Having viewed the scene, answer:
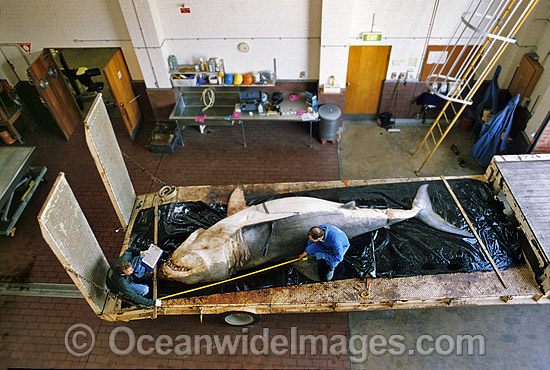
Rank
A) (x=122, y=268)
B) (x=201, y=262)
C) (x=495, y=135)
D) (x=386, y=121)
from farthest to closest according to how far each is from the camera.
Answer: (x=386, y=121) → (x=495, y=135) → (x=201, y=262) → (x=122, y=268)

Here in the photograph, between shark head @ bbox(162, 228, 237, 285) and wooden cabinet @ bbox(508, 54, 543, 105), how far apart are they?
7993 mm

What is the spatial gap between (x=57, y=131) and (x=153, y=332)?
282 inches

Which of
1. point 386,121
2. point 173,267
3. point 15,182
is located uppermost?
point 15,182

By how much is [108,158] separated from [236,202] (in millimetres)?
2484

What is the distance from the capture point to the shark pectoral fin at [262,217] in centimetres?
700

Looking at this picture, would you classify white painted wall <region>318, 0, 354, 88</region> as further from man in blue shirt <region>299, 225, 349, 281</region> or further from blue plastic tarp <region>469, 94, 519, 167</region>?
man in blue shirt <region>299, 225, 349, 281</region>

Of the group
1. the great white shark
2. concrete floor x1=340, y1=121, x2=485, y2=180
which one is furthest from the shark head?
concrete floor x1=340, y1=121, x2=485, y2=180

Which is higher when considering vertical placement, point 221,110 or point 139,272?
point 221,110

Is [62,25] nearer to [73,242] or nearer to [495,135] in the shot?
[73,242]

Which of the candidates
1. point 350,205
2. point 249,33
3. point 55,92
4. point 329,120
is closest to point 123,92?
point 55,92

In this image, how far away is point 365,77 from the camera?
10367 millimetres

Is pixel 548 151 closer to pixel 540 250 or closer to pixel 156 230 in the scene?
pixel 540 250

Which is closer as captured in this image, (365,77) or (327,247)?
(327,247)

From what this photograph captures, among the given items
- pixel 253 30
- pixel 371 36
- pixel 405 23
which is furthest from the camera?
pixel 253 30
